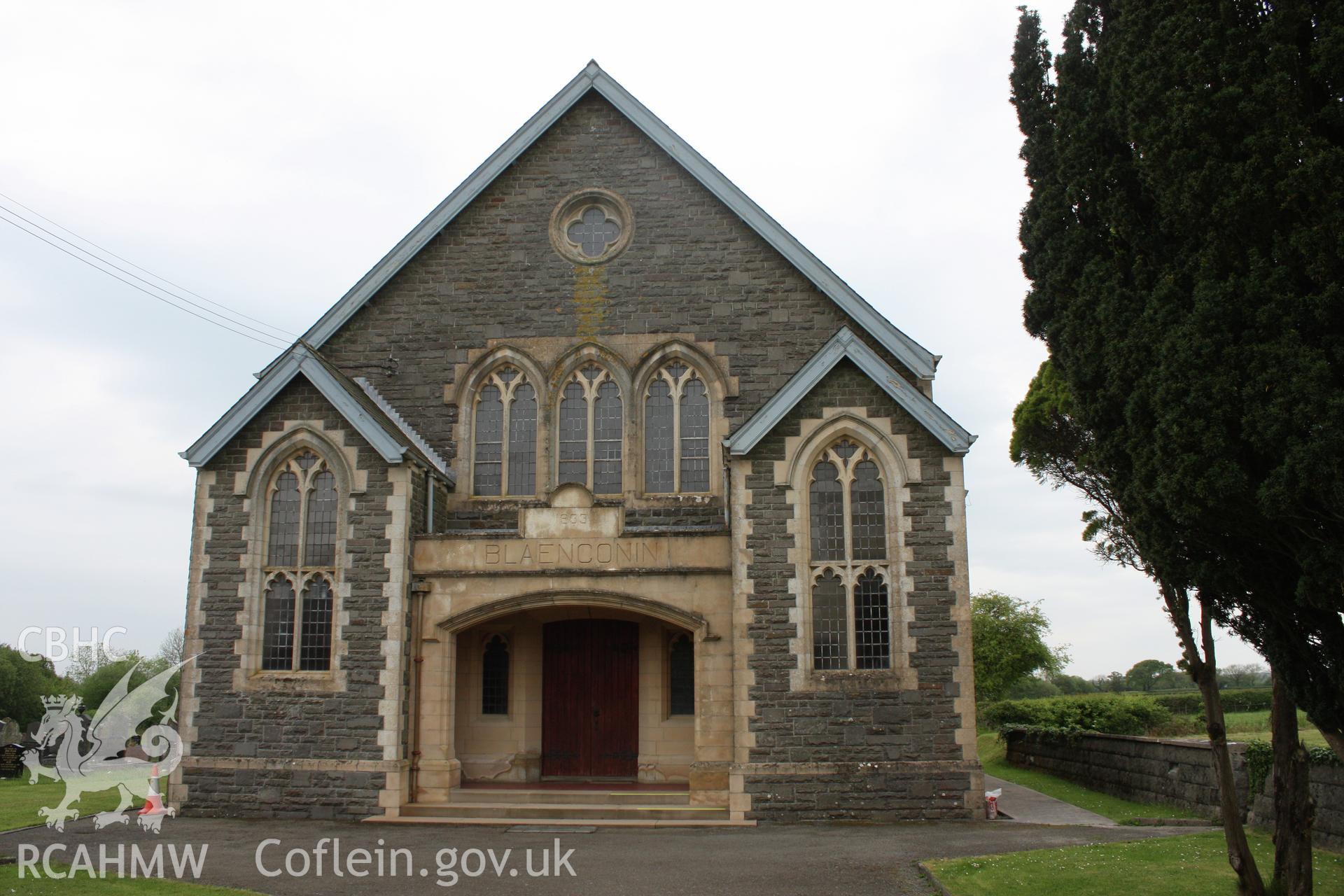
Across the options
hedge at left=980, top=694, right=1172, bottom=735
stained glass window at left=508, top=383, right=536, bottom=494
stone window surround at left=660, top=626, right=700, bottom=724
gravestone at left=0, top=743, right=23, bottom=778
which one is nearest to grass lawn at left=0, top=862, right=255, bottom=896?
stone window surround at left=660, top=626, right=700, bottom=724

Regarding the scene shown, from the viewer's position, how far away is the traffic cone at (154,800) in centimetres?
1466

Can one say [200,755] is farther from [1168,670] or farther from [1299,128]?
[1168,670]

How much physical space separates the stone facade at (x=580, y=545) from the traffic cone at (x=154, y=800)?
43 centimetres

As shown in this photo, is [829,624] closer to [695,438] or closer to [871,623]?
[871,623]

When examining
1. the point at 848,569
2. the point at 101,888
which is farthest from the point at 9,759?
the point at 848,569

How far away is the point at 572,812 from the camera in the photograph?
48.4 ft

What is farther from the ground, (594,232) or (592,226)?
(592,226)

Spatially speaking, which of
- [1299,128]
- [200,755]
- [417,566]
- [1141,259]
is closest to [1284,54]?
[1299,128]

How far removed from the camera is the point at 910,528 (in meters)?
15.1

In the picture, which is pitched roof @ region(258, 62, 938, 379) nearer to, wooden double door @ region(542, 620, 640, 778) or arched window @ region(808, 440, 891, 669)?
arched window @ region(808, 440, 891, 669)

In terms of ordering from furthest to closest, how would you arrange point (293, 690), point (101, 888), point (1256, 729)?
point (1256, 729), point (293, 690), point (101, 888)

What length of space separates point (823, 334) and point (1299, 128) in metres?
9.73

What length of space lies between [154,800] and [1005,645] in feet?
94.4

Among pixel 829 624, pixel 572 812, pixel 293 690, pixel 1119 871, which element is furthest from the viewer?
pixel 293 690
